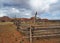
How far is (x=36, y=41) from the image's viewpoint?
529 inches

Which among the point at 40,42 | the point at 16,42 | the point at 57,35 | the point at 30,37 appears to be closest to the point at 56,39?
the point at 57,35

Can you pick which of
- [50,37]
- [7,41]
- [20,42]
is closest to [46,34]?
[50,37]

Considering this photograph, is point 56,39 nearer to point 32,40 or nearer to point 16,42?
point 32,40

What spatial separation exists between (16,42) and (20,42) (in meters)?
0.56

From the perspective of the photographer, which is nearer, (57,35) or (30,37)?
(30,37)

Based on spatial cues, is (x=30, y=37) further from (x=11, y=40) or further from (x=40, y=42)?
(x=11, y=40)

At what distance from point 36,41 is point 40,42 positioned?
1.12 feet

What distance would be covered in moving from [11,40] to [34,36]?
2.45 m

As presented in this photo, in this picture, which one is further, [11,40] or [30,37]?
[11,40]

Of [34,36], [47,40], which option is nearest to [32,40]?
[34,36]

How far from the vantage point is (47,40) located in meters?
13.6

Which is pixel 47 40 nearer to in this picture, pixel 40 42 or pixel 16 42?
pixel 40 42

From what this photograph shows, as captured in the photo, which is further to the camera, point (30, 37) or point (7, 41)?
point (7, 41)

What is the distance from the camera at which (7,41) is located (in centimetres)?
1390
